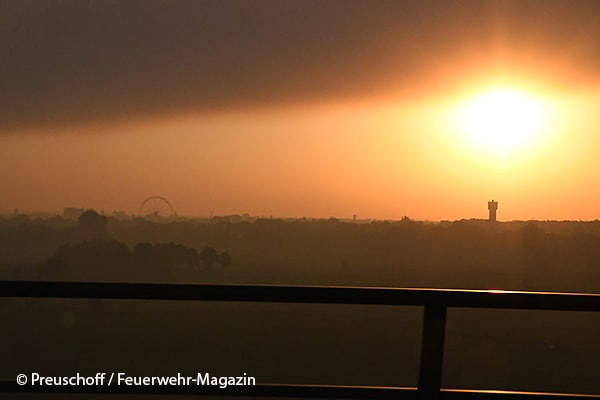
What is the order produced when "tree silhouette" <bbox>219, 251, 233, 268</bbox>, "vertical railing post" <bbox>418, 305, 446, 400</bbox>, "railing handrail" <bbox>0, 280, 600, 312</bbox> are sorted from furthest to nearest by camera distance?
"tree silhouette" <bbox>219, 251, 233, 268</bbox> < "vertical railing post" <bbox>418, 305, 446, 400</bbox> < "railing handrail" <bbox>0, 280, 600, 312</bbox>

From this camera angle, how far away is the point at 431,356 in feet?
12.3

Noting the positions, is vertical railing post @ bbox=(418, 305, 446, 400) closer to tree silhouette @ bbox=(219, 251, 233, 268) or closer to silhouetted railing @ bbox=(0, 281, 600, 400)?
silhouetted railing @ bbox=(0, 281, 600, 400)

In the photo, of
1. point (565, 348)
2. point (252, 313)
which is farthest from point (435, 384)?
point (565, 348)

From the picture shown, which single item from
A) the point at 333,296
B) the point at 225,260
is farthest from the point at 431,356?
the point at 225,260

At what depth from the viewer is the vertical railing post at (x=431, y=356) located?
367 cm

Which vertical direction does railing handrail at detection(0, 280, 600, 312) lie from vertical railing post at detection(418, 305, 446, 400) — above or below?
above

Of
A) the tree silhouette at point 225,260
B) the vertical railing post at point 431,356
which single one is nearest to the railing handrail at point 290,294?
the vertical railing post at point 431,356

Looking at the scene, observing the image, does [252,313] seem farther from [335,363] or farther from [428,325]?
[428,325]

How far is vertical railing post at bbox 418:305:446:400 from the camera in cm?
367

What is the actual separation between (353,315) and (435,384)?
47.3 meters

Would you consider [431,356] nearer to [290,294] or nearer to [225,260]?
[290,294]

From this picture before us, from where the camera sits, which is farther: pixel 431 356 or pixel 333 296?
pixel 431 356

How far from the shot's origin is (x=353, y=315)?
5050 centimetres

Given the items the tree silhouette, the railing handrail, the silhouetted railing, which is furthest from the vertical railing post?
the tree silhouette
